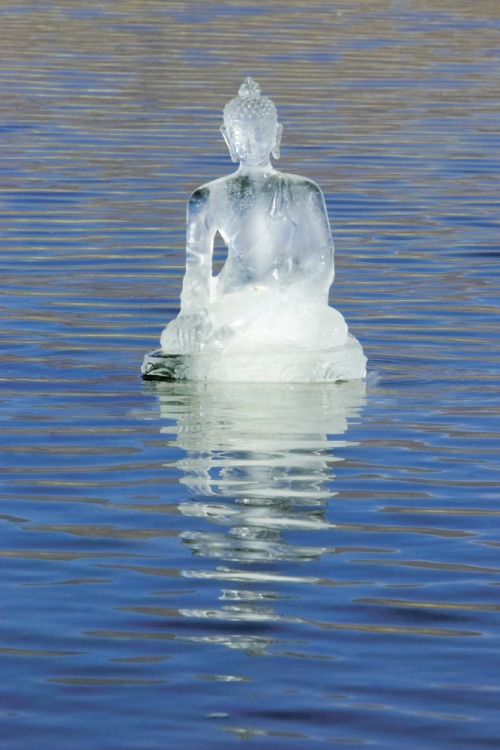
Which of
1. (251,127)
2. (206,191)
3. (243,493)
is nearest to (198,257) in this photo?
(206,191)

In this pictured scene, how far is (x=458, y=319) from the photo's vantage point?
12570 mm

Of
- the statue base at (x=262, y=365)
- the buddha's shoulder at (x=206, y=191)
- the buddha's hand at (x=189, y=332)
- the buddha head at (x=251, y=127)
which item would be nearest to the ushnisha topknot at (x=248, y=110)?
the buddha head at (x=251, y=127)

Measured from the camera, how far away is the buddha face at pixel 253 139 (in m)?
10.3

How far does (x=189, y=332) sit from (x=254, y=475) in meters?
1.80

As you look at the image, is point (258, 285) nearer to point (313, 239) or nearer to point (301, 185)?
point (313, 239)

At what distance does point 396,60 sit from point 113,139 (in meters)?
9.25

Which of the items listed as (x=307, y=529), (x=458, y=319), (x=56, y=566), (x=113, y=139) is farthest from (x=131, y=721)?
(x=113, y=139)

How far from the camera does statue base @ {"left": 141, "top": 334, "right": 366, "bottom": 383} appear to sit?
408 inches

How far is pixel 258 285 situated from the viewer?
1059 cm

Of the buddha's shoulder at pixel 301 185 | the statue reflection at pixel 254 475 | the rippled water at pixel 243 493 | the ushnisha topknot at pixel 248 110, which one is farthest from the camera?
the buddha's shoulder at pixel 301 185

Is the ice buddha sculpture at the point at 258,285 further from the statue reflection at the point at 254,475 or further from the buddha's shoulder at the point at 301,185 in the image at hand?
the statue reflection at the point at 254,475

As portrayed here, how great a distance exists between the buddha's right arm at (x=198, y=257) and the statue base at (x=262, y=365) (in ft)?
0.86

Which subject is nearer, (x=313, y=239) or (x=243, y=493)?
(x=243, y=493)

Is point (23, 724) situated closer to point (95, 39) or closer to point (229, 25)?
point (95, 39)
